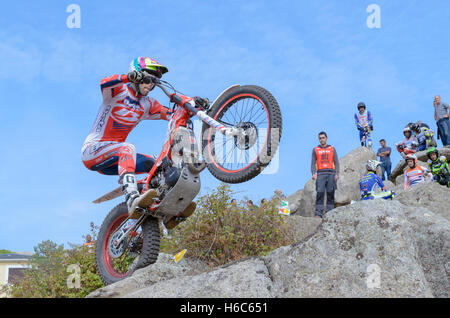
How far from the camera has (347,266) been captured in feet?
11.7

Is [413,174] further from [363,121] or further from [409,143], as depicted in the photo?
[363,121]

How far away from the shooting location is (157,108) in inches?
259

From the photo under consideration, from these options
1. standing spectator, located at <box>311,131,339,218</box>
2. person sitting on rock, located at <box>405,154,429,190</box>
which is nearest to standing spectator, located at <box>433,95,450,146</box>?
person sitting on rock, located at <box>405,154,429,190</box>

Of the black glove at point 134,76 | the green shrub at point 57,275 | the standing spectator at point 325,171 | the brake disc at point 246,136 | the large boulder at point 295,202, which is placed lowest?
the green shrub at point 57,275

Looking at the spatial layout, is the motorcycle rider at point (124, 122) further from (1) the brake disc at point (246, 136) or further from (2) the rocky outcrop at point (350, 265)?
(2) the rocky outcrop at point (350, 265)

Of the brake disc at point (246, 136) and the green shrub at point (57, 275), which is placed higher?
the brake disc at point (246, 136)

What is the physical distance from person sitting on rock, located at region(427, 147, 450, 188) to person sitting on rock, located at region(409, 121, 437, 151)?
3.46 metres

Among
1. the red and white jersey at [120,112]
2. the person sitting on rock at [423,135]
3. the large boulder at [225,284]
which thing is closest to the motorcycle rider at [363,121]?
the person sitting on rock at [423,135]

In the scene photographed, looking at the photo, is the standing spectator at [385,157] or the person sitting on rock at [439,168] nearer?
the person sitting on rock at [439,168]

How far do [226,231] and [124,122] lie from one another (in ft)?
7.43

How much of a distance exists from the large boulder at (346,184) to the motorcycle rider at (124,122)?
1238 cm

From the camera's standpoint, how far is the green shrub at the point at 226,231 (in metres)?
6.86
